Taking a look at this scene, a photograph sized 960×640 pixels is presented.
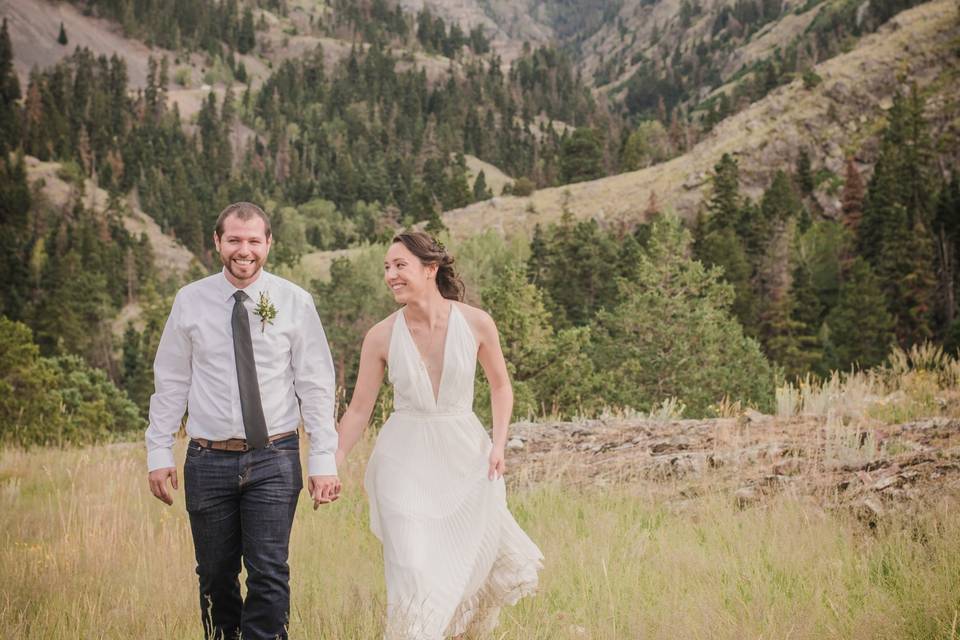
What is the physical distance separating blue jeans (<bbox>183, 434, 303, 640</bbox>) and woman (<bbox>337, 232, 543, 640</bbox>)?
16.9 inches

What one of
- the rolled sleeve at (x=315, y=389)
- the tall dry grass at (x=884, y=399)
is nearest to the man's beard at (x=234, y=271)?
the rolled sleeve at (x=315, y=389)

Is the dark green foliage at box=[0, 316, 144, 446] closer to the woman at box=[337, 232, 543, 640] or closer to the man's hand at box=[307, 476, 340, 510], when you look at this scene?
→ the woman at box=[337, 232, 543, 640]

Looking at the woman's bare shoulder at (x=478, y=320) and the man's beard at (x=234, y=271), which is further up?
the man's beard at (x=234, y=271)

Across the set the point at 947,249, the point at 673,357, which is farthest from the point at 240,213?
the point at 947,249

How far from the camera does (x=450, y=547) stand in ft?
11.9

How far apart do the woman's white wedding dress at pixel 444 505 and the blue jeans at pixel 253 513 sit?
496mm

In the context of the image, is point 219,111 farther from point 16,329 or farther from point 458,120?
point 16,329

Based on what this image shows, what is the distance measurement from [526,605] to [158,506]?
4.06m

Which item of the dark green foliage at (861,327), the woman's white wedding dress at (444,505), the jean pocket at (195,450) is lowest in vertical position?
the dark green foliage at (861,327)

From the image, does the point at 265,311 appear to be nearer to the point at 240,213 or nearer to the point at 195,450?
the point at 240,213

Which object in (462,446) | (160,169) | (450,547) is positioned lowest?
(450,547)

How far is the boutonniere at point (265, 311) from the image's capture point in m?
3.38

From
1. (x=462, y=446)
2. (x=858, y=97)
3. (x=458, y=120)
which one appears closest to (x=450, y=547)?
(x=462, y=446)

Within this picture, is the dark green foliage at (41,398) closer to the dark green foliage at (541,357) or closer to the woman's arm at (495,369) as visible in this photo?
the dark green foliage at (541,357)
